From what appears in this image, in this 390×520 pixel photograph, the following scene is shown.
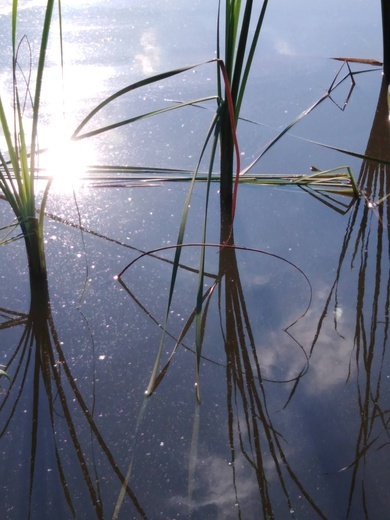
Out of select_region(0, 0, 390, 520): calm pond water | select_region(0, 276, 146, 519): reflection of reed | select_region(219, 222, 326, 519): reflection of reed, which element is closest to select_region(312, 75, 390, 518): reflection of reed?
select_region(0, 0, 390, 520): calm pond water

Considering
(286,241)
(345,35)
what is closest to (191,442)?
(286,241)

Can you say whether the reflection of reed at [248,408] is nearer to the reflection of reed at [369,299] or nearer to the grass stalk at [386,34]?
the reflection of reed at [369,299]


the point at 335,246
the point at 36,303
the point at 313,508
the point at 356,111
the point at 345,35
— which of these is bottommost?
the point at 313,508

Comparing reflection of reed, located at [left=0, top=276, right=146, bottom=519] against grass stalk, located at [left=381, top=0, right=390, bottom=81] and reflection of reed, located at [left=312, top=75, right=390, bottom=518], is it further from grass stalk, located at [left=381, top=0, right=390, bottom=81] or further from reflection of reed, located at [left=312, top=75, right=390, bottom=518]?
grass stalk, located at [left=381, top=0, right=390, bottom=81]

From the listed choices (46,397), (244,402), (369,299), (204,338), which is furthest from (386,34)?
(46,397)

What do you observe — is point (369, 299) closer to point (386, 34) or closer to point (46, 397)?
point (46, 397)

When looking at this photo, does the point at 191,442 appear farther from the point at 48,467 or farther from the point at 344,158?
the point at 344,158

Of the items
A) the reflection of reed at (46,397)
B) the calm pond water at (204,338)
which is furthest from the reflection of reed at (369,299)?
the reflection of reed at (46,397)

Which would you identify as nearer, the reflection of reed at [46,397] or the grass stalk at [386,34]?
the reflection of reed at [46,397]
